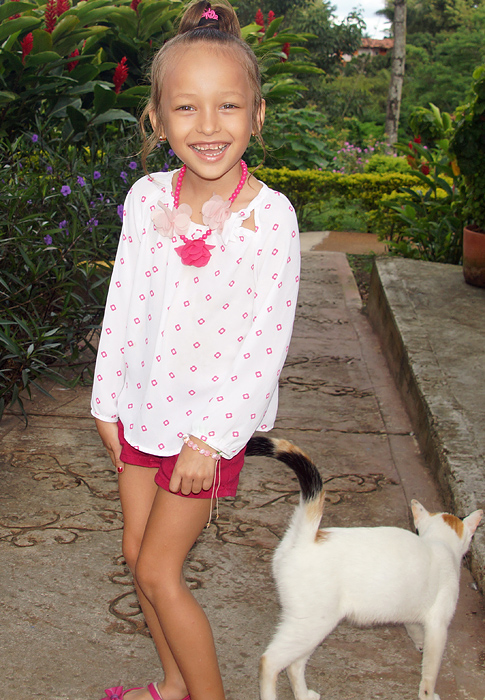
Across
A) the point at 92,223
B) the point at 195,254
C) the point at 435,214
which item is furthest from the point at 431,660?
the point at 435,214

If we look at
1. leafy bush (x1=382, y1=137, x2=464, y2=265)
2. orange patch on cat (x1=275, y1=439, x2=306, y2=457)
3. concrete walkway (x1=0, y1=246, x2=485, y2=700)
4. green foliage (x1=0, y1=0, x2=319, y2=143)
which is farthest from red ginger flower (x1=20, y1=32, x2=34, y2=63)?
leafy bush (x1=382, y1=137, x2=464, y2=265)

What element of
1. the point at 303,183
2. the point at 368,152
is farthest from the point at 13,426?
the point at 368,152

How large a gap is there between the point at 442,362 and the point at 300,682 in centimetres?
274

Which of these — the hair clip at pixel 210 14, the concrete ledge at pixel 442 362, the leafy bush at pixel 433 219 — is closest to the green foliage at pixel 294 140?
the leafy bush at pixel 433 219

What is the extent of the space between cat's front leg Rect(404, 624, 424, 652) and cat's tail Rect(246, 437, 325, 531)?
0.55 metres

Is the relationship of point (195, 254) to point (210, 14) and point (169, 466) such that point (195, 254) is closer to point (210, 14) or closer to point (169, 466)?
point (169, 466)

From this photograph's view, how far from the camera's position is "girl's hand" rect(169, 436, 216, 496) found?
1620mm

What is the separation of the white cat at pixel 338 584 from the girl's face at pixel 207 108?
758 millimetres

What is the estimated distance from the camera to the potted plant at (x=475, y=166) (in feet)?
19.9

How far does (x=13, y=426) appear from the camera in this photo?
12.3 ft

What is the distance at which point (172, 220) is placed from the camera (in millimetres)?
1765

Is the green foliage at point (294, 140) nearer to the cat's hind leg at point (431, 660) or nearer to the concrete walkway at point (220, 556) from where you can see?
the concrete walkway at point (220, 556)

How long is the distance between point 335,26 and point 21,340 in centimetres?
2526

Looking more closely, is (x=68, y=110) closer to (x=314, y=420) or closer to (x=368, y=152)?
(x=314, y=420)
